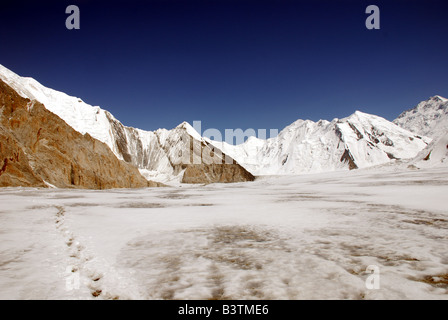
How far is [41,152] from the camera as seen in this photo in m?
28.9

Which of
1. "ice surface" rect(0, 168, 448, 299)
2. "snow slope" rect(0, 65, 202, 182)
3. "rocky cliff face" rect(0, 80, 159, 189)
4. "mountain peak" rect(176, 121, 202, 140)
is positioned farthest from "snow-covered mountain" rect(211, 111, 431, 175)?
"ice surface" rect(0, 168, 448, 299)

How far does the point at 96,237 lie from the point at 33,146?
104 feet

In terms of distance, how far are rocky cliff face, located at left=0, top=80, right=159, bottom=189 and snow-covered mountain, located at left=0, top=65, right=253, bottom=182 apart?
1879 cm

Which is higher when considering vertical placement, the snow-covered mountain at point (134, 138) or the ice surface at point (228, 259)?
the snow-covered mountain at point (134, 138)

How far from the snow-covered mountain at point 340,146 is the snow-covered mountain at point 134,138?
61.5 m

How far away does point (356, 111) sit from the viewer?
147m

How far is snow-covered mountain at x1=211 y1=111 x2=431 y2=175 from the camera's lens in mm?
116475

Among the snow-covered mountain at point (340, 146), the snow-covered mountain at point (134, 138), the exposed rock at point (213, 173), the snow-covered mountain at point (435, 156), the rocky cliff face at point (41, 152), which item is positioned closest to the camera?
the rocky cliff face at point (41, 152)

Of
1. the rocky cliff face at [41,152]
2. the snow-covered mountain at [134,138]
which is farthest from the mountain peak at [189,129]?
the rocky cliff face at [41,152]

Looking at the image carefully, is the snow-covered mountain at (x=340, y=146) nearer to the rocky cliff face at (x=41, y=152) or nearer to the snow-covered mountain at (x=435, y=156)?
the snow-covered mountain at (x=435, y=156)

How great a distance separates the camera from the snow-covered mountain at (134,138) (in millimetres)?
52891

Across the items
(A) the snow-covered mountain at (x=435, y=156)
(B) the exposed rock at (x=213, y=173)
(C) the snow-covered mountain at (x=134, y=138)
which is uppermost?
(C) the snow-covered mountain at (x=134, y=138)

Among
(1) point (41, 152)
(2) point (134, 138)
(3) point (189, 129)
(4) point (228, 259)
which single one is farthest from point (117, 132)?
(4) point (228, 259)

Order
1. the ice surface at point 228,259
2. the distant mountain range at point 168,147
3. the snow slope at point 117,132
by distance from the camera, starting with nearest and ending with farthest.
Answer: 1. the ice surface at point 228,259
2. the distant mountain range at point 168,147
3. the snow slope at point 117,132
